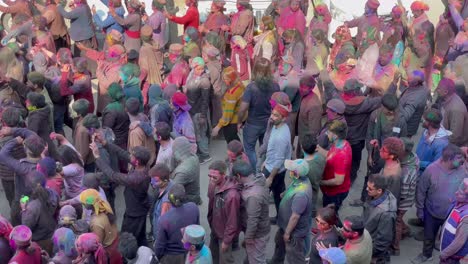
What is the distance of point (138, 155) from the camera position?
271 inches

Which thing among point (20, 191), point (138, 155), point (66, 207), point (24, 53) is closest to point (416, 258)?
point (138, 155)

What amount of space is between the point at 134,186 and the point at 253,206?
131 cm

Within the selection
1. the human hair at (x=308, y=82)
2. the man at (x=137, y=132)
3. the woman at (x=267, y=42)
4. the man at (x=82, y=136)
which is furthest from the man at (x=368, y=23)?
the man at (x=82, y=136)

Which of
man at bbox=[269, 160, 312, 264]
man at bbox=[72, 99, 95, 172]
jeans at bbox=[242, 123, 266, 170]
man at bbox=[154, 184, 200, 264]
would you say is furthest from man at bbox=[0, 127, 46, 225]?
jeans at bbox=[242, 123, 266, 170]

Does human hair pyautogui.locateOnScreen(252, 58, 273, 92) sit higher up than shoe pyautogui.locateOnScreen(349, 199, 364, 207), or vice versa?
human hair pyautogui.locateOnScreen(252, 58, 273, 92)

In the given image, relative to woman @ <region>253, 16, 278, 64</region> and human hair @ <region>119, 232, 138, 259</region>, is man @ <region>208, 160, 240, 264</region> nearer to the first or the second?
human hair @ <region>119, 232, 138, 259</region>

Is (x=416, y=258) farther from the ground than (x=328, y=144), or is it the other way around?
(x=328, y=144)

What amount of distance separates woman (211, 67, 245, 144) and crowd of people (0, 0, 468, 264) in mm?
20

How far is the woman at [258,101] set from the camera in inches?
342

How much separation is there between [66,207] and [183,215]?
1.18 m

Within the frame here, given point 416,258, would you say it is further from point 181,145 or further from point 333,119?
point 181,145

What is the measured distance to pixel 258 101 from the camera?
8773mm

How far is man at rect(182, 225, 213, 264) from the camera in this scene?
5879 mm

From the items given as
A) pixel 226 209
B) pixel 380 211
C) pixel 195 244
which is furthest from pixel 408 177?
pixel 195 244
